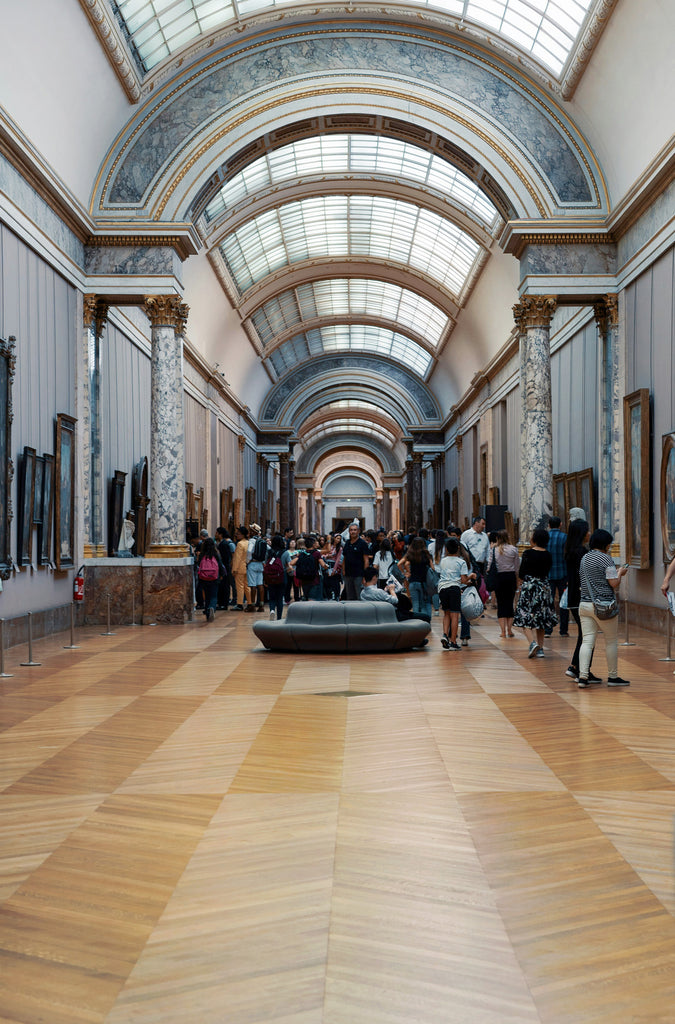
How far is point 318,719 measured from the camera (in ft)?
25.9

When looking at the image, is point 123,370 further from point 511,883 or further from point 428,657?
point 511,883

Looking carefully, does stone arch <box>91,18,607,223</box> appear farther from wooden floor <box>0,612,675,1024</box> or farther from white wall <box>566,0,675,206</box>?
wooden floor <box>0,612,675,1024</box>

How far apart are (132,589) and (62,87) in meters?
8.15

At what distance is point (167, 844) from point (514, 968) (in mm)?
1974

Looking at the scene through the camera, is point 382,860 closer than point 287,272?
Yes

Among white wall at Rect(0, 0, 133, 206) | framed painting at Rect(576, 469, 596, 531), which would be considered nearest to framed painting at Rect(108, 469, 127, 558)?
white wall at Rect(0, 0, 133, 206)

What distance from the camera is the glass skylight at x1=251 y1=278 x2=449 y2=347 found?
3597 centimetres

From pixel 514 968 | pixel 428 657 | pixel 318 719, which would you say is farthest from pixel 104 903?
pixel 428 657

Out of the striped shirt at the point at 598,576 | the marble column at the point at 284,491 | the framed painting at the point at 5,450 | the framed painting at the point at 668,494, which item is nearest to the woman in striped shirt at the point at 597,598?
the striped shirt at the point at 598,576

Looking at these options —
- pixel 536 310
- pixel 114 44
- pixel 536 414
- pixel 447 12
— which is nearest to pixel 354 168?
pixel 447 12

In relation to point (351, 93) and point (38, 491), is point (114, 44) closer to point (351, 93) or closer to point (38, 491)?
point (351, 93)

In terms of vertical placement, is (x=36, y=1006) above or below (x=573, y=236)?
below

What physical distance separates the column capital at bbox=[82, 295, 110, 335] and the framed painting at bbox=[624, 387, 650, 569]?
371 inches

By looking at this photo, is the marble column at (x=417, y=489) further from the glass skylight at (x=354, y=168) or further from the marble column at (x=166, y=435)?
the marble column at (x=166, y=435)
